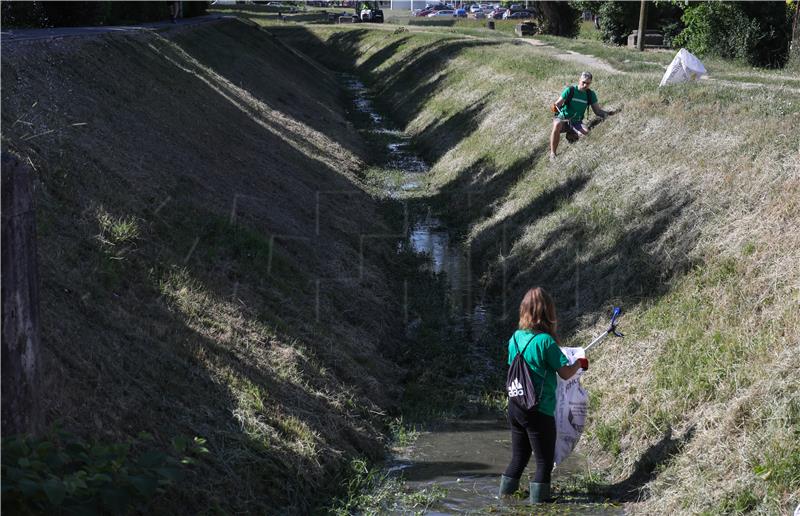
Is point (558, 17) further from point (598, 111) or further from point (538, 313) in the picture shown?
point (538, 313)

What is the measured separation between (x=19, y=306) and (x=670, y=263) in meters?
6.79

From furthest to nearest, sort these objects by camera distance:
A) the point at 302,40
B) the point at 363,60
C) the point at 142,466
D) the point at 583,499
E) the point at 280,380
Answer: the point at 302,40 < the point at 363,60 < the point at 280,380 < the point at 583,499 < the point at 142,466

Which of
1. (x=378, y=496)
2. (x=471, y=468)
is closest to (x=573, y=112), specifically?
(x=471, y=468)

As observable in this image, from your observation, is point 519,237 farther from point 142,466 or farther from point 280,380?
point 142,466

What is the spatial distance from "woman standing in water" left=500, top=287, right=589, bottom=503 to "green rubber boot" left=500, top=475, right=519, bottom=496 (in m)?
0.15

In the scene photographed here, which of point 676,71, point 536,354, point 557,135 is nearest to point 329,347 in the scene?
point 536,354

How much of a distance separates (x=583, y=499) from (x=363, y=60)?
156 ft

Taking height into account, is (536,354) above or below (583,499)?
above

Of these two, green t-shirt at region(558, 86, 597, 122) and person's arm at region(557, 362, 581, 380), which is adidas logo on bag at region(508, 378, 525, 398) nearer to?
person's arm at region(557, 362, 581, 380)

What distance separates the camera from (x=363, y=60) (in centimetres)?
5281

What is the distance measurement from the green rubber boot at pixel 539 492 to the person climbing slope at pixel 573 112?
10136 mm

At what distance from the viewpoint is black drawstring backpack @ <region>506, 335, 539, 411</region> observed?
6.86 m

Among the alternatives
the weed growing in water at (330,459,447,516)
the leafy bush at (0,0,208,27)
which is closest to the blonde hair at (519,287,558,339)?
the weed growing in water at (330,459,447,516)

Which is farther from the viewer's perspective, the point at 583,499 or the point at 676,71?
the point at 676,71
